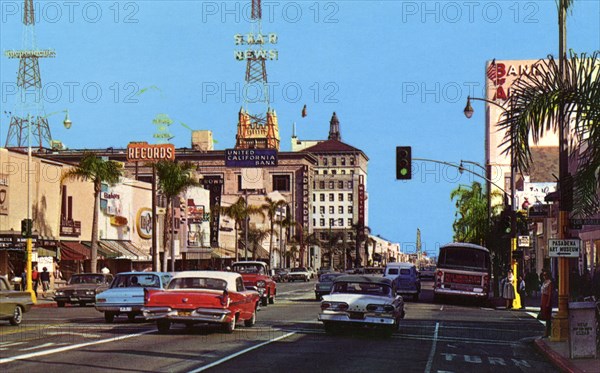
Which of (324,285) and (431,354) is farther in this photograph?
(324,285)

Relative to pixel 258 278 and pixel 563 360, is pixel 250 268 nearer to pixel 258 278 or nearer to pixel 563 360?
pixel 258 278

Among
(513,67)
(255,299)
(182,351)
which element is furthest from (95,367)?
(513,67)

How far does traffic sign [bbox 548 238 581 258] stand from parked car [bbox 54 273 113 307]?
82.4 ft

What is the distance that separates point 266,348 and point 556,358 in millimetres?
6184

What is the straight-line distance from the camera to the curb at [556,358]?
61.7 ft

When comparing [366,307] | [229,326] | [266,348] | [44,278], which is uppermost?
[366,307]

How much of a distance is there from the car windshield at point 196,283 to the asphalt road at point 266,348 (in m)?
1.24

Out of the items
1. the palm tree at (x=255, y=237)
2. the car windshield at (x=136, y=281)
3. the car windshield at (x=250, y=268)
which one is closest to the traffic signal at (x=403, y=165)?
the car windshield at (x=136, y=281)

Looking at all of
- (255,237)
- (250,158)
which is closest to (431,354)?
(250,158)

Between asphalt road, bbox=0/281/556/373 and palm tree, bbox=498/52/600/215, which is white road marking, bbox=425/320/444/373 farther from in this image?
palm tree, bbox=498/52/600/215

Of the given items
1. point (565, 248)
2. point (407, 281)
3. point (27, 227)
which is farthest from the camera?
point (407, 281)

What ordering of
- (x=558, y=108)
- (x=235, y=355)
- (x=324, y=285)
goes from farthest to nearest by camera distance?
(x=324, y=285), (x=235, y=355), (x=558, y=108)

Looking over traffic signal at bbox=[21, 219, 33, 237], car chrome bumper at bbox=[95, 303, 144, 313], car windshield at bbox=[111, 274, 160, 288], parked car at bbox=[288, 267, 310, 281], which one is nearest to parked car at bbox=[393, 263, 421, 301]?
traffic signal at bbox=[21, 219, 33, 237]

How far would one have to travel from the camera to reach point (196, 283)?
87.5 ft
